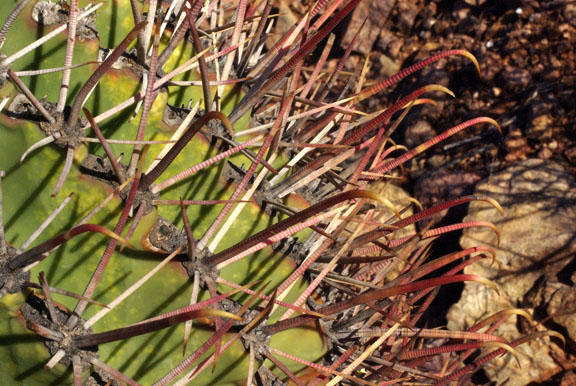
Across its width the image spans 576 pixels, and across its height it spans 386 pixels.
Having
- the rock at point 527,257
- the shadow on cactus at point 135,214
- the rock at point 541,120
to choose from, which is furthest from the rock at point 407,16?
the shadow on cactus at point 135,214

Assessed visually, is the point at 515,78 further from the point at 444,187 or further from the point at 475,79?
the point at 444,187

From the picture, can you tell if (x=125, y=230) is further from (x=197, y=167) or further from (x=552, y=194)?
(x=552, y=194)

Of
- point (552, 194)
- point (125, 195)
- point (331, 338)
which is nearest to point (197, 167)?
point (125, 195)

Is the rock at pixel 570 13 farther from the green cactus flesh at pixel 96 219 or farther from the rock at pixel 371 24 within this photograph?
the green cactus flesh at pixel 96 219

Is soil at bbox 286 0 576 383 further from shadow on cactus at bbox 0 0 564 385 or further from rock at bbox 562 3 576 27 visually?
shadow on cactus at bbox 0 0 564 385

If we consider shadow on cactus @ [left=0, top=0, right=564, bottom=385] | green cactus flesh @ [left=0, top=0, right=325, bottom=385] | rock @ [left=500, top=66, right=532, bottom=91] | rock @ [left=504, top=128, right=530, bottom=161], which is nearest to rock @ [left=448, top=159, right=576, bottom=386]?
rock @ [left=504, top=128, right=530, bottom=161]
